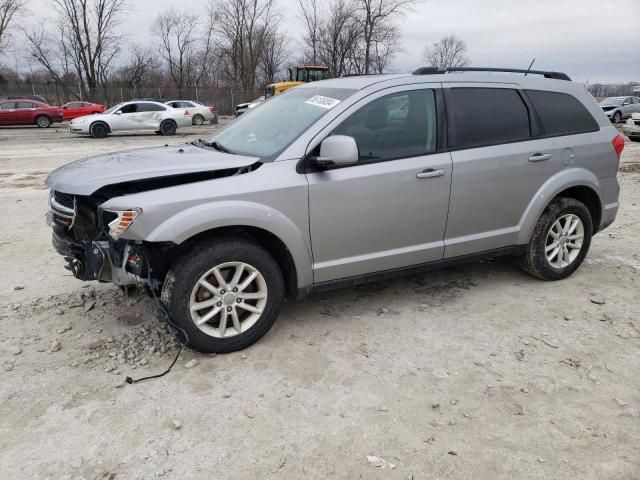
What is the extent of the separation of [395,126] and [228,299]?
5.84 feet

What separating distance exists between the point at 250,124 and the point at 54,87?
43429 mm

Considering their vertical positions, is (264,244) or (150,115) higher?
(150,115)

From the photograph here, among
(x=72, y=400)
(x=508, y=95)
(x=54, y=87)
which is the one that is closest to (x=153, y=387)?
(x=72, y=400)

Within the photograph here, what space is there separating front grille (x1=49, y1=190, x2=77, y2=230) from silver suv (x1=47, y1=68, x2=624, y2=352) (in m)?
0.02

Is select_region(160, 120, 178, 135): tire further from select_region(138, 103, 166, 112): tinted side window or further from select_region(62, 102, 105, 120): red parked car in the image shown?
select_region(62, 102, 105, 120): red parked car

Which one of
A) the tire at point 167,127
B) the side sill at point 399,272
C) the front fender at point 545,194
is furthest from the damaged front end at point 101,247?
the tire at point 167,127

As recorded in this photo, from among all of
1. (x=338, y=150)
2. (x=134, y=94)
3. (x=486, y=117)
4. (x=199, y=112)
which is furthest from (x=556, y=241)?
(x=134, y=94)

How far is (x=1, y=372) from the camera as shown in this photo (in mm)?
3277

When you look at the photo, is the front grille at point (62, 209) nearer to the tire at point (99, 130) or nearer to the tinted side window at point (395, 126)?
the tinted side window at point (395, 126)

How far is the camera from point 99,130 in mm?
20516

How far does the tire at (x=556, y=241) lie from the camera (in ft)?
15.3

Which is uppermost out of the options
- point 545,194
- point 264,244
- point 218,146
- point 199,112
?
point 199,112

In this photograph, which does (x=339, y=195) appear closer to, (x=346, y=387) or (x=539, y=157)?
(x=346, y=387)

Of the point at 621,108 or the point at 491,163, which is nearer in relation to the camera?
the point at 491,163
